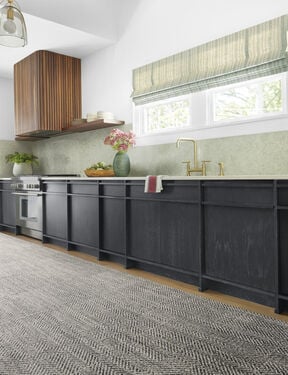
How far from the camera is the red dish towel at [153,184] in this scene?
3062mm

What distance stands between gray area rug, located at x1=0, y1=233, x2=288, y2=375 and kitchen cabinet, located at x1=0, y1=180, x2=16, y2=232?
2755mm

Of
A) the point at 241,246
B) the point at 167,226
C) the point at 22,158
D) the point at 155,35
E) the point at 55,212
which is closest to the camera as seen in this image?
the point at 241,246

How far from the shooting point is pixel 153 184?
3.11 meters

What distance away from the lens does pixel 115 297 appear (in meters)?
2.66

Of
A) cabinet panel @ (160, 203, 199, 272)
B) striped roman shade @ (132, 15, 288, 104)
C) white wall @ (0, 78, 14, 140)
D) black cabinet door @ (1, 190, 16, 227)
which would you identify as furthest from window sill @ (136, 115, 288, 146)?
white wall @ (0, 78, 14, 140)

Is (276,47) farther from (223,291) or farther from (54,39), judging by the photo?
(54,39)

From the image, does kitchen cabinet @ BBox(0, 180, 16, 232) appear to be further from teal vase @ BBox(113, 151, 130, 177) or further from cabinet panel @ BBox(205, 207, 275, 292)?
cabinet panel @ BBox(205, 207, 275, 292)

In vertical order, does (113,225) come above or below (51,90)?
below

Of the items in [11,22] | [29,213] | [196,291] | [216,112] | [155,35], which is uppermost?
[155,35]

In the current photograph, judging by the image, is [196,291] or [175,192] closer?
[196,291]

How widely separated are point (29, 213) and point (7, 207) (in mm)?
881

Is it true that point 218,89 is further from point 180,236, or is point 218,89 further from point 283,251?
point 283,251

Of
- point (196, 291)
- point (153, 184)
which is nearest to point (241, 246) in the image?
point (196, 291)

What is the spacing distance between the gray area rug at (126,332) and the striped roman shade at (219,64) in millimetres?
2035
